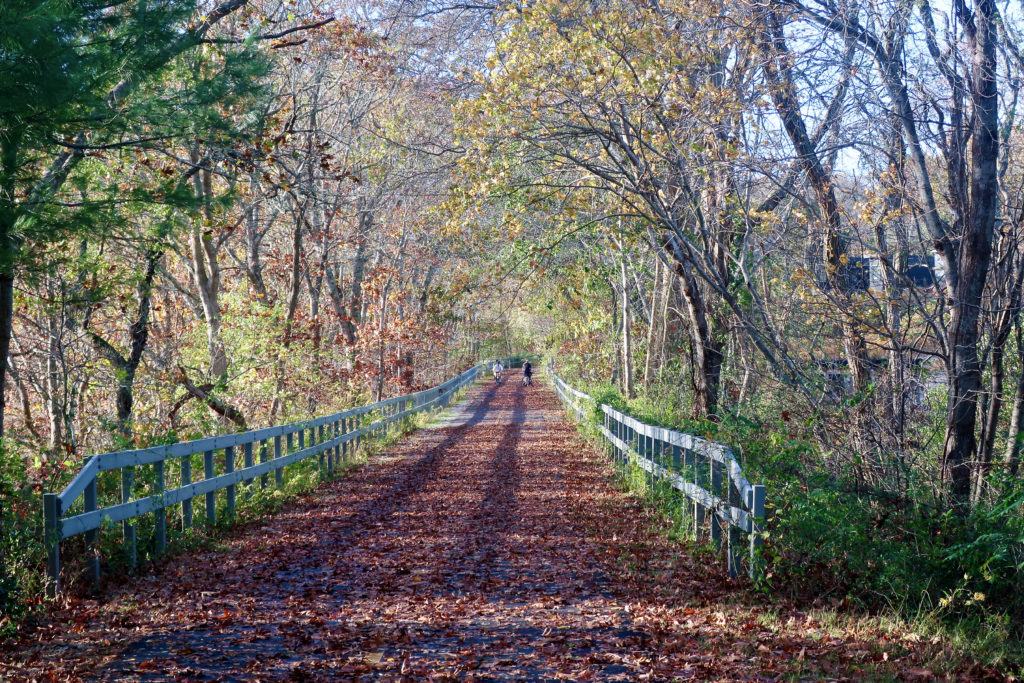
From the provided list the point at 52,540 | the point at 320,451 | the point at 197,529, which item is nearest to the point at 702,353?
the point at 320,451

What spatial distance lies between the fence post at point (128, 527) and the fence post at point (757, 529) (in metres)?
5.41

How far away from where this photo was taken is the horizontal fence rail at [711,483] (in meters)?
7.73

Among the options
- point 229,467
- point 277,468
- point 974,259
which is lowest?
point 277,468

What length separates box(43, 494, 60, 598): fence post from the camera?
7047mm

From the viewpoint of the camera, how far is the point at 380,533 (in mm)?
11250

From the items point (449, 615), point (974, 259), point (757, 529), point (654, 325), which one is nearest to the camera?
point (449, 615)

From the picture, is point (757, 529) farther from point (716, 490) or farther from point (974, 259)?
point (974, 259)

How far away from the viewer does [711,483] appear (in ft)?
30.7

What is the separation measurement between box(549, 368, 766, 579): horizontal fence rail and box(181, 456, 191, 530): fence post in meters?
5.32

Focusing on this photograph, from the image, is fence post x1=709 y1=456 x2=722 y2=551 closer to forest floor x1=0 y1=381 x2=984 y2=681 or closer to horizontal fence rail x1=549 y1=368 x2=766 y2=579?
horizontal fence rail x1=549 y1=368 x2=766 y2=579

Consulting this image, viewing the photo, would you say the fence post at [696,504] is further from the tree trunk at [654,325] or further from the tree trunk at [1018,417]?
the tree trunk at [654,325]

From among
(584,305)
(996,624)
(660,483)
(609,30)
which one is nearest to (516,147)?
(609,30)

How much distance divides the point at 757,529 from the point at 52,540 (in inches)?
217

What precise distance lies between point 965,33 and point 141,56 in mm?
7484
